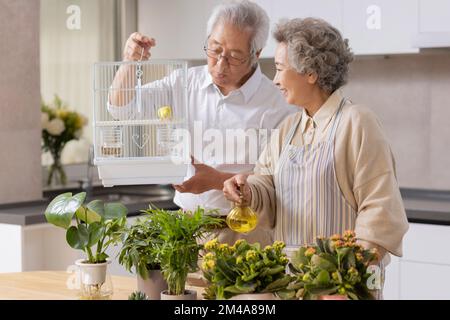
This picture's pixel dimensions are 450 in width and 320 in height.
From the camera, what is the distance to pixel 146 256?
2121 mm

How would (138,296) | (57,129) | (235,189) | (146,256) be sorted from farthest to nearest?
(57,129)
(235,189)
(146,256)
(138,296)

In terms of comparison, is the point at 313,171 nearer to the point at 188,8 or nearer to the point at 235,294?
the point at 235,294

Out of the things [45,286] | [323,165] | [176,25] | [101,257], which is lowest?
[45,286]

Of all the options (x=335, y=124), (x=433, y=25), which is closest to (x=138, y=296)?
(x=335, y=124)

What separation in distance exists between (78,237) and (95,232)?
5cm

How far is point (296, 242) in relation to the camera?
243cm

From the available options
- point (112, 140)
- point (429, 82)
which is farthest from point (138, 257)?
point (429, 82)

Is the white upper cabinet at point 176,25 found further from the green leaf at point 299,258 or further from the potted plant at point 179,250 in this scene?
the green leaf at point 299,258

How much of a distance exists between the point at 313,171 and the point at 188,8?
7.27 feet

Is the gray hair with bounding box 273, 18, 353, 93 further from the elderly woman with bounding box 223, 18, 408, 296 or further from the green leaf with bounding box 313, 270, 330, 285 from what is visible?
the green leaf with bounding box 313, 270, 330, 285

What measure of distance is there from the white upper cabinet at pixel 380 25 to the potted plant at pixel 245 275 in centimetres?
213

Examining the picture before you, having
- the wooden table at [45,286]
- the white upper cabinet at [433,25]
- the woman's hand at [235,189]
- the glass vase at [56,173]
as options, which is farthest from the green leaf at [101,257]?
the glass vase at [56,173]

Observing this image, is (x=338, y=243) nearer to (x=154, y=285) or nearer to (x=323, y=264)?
(x=323, y=264)

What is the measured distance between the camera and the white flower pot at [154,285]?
2131mm
